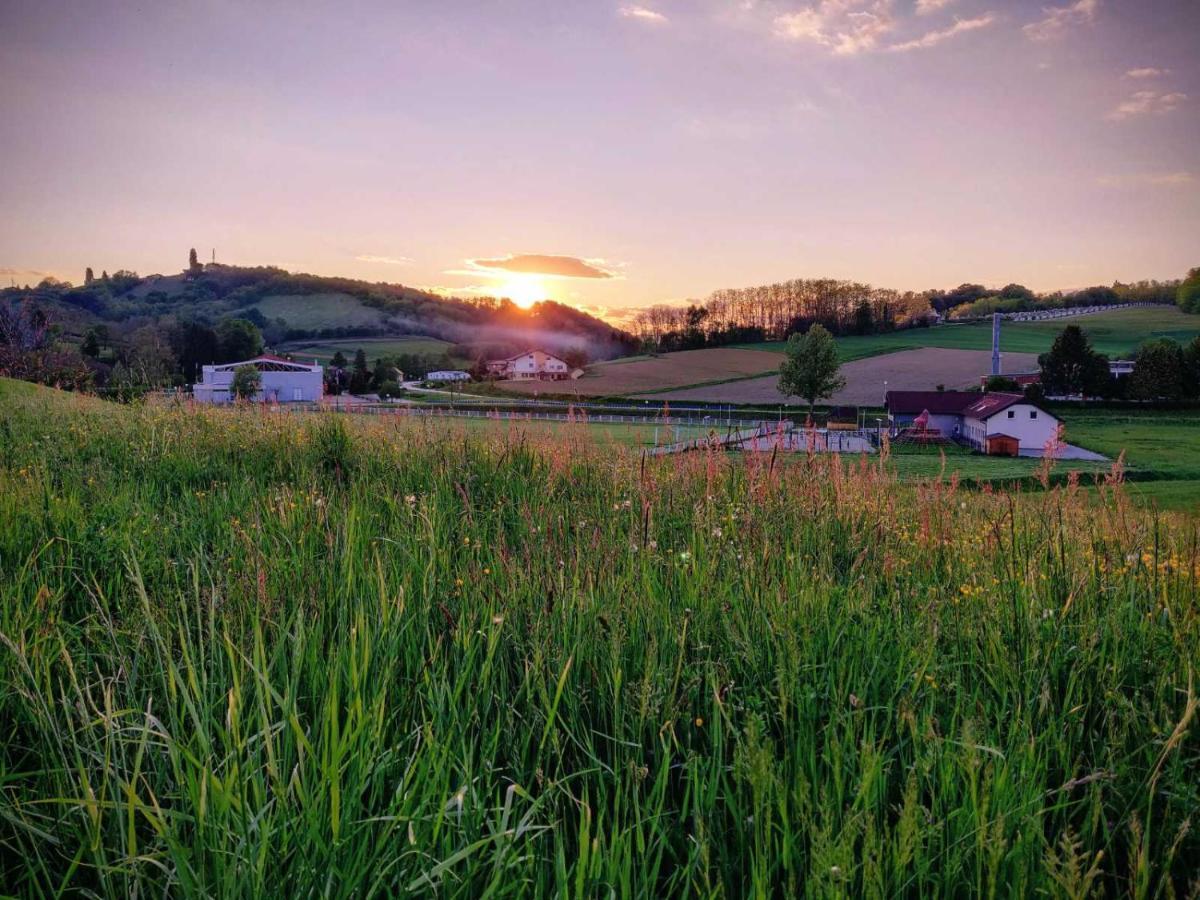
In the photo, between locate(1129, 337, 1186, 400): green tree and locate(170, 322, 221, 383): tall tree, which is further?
locate(170, 322, 221, 383): tall tree

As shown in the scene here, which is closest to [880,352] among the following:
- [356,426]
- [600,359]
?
[600,359]

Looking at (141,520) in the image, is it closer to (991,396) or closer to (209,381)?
(991,396)

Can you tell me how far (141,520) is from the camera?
4684 mm

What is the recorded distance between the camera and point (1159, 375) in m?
54.7

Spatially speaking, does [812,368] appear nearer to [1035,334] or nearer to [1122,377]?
[1122,377]

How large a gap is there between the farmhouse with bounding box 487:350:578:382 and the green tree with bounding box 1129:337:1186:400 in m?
61.3

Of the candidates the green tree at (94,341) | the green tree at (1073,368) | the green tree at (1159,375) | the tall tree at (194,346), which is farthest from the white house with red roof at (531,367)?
the green tree at (1159,375)

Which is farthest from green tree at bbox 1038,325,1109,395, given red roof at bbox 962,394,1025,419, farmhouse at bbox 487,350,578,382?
farmhouse at bbox 487,350,578,382

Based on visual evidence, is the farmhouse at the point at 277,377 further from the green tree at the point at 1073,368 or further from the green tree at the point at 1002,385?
the green tree at the point at 1073,368

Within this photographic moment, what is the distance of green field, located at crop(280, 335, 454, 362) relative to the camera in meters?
125

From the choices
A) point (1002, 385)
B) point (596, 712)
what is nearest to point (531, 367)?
point (1002, 385)

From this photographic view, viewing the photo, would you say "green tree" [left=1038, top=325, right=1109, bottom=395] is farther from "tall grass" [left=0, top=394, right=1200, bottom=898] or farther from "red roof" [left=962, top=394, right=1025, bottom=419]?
"tall grass" [left=0, top=394, right=1200, bottom=898]

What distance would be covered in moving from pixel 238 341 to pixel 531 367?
127 ft

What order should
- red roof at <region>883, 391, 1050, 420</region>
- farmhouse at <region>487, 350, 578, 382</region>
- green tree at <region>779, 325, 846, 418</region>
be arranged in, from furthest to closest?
farmhouse at <region>487, 350, 578, 382</region> → green tree at <region>779, 325, 846, 418</region> → red roof at <region>883, 391, 1050, 420</region>
